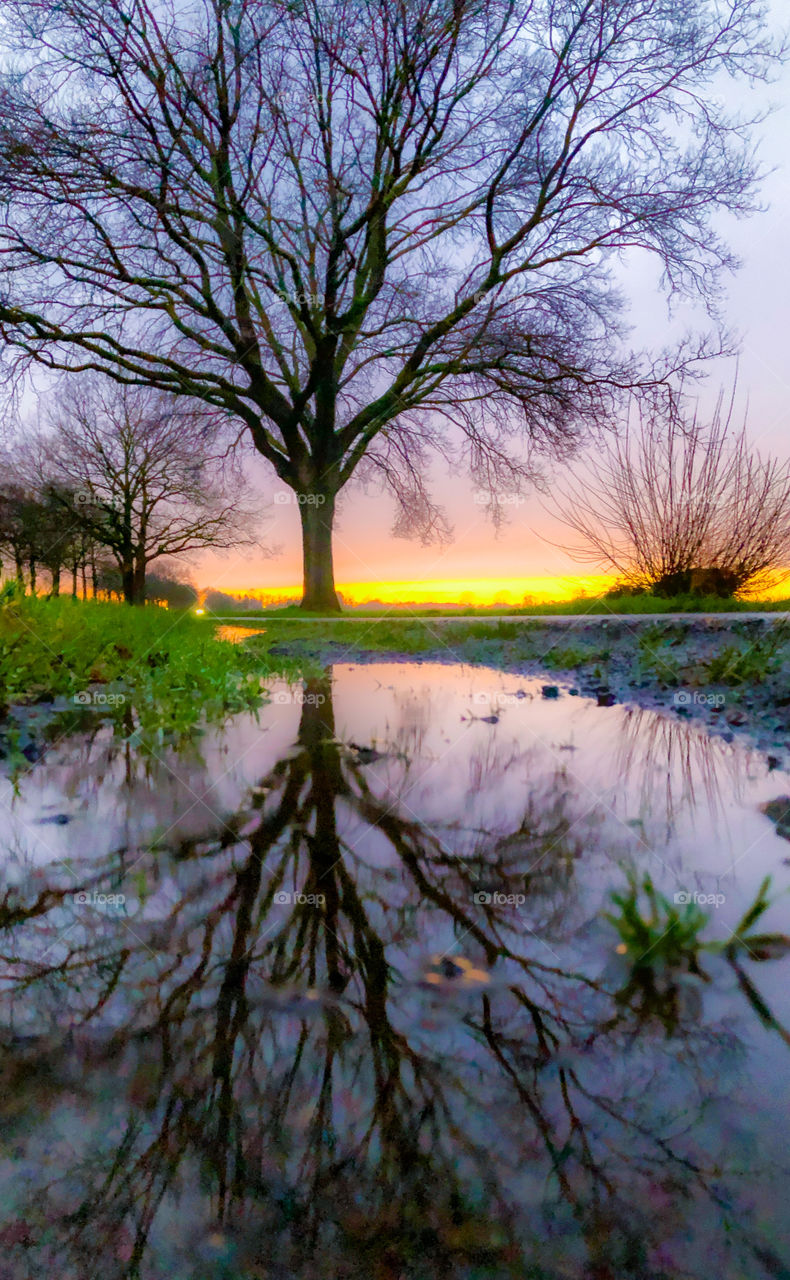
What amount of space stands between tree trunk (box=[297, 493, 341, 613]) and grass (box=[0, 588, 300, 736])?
34.0 ft

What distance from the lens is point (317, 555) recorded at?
63.8 ft

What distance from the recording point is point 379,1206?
3.88ft

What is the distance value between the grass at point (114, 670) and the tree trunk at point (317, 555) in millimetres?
10350

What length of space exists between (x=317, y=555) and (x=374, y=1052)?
18243 mm

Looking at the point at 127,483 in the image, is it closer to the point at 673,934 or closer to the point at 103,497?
the point at 103,497

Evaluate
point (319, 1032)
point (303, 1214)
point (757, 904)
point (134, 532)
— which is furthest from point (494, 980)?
point (134, 532)

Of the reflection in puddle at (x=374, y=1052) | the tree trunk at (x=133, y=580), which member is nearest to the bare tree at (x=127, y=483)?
the tree trunk at (x=133, y=580)

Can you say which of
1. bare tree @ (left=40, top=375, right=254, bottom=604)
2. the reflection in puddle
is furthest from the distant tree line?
the reflection in puddle

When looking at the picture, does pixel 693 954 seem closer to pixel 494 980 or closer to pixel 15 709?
pixel 494 980

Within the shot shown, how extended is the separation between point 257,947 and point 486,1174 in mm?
960

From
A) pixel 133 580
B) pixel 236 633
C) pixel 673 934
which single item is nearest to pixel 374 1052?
pixel 673 934

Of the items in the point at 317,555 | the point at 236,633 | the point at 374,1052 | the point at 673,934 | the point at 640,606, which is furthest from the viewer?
the point at 317,555

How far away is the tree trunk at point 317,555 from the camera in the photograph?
19.4 meters

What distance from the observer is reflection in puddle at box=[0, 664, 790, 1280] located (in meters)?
1.14
